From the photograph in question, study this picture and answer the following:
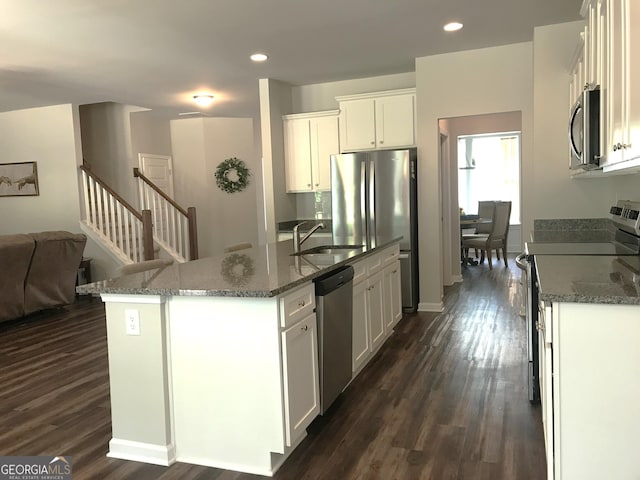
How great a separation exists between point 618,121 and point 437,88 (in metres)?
3.55

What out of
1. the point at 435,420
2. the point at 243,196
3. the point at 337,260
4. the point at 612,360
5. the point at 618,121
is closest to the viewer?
the point at 612,360

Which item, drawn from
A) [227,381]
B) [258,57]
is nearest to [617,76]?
[227,381]

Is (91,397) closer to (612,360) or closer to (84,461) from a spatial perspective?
(84,461)

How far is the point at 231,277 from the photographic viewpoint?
2.74 meters

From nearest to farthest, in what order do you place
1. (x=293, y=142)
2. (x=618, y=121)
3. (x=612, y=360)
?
1. (x=612, y=360)
2. (x=618, y=121)
3. (x=293, y=142)

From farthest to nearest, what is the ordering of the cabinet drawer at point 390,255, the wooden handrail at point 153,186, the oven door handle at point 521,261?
the wooden handrail at point 153,186, the cabinet drawer at point 390,255, the oven door handle at point 521,261

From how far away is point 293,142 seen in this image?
643 cm

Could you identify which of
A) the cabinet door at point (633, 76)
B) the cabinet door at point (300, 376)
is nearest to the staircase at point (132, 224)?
the cabinet door at point (300, 376)

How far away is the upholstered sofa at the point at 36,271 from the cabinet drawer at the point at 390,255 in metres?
3.71

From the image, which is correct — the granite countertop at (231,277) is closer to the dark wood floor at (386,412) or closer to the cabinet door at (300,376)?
the cabinet door at (300,376)

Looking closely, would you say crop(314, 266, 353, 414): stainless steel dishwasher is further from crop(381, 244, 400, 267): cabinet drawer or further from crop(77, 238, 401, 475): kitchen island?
crop(381, 244, 400, 267): cabinet drawer

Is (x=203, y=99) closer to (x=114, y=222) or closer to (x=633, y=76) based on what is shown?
(x=114, y=222)

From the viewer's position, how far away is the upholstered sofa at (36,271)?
5.39 m

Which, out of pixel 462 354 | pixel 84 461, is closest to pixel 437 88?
pixel 462 354
